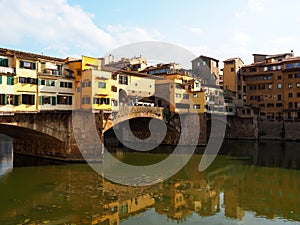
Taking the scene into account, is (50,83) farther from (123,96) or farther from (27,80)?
(123,96)

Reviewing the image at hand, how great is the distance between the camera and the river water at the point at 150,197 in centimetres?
1827

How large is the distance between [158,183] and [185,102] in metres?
27.9

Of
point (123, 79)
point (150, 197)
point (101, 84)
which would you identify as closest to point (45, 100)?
point (101, 84)

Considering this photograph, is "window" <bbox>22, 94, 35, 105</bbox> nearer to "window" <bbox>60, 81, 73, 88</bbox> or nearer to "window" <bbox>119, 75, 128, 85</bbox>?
"window" <bbox>60, 81, 73, 88</bbox>

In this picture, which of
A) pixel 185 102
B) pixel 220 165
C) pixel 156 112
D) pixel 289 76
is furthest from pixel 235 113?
pixel 220 165

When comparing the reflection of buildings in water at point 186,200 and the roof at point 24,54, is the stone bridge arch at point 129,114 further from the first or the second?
the reflection of buildings in water at point 186,200

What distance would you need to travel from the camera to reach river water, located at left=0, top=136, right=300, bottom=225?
59.9ft

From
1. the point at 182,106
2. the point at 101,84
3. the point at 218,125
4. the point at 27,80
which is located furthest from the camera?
the point at 218,125

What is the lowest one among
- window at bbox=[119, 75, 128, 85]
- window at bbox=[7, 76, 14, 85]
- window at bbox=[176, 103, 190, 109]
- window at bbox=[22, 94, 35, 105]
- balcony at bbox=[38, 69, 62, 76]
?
window at bbox=[22, 94, 35, 105]

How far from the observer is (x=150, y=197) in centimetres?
2245

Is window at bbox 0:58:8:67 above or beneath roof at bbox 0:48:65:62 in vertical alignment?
beneath

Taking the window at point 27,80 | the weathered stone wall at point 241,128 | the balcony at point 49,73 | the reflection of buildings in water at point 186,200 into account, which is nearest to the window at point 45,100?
the window at point 27,80

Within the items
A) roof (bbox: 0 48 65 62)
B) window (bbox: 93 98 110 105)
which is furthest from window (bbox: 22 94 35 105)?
window (bbox: 93 98 110 105)

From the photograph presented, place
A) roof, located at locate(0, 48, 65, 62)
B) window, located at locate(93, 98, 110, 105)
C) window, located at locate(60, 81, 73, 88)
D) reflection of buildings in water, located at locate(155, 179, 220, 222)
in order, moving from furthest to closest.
→ 1. window, located at locate(93, 98, 110, 105)
2. window, located at locate(60, 81, 73, 88)
3. roof, located at locate(0, 48, 65, 62)
4. reflection of buildings in water, located at locate(155, 179, 220, 222)
